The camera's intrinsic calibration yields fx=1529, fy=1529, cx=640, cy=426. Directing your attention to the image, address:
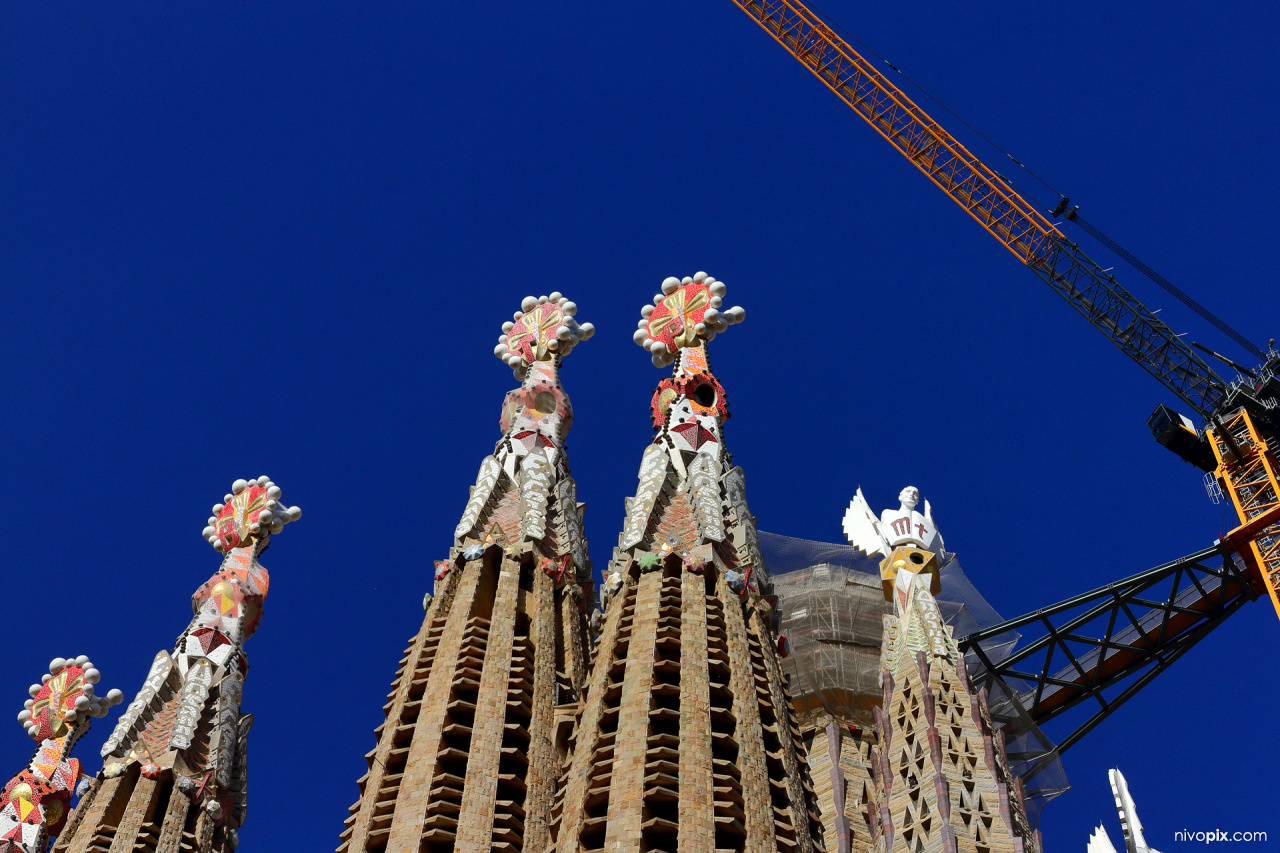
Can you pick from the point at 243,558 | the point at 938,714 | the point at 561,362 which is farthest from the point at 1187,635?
the point at 243,558

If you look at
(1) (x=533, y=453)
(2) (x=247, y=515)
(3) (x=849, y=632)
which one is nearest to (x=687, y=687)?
(1) (x=533, y=453)

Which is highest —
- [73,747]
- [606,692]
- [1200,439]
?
Answer: [1200,439]

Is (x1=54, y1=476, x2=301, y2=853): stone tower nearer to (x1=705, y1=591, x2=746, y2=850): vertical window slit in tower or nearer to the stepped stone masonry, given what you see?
(x1=705, y1=591, x2=746, y2=850): vertical window slit in tower

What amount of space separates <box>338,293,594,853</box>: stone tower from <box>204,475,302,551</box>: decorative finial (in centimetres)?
597

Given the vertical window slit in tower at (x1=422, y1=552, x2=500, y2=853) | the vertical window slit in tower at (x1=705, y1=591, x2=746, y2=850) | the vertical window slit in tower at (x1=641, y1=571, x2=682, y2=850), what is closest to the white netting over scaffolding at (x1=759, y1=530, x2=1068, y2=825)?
the vertical window slit in tower at (x1=422, y1=552, x2=500, y2=853)

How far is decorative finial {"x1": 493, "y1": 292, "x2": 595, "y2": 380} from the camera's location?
3409cm

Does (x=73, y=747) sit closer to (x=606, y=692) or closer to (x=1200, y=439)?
(x=606, y=692)

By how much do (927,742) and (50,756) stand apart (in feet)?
61.6

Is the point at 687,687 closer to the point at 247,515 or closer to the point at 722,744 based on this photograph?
the point at 722,744

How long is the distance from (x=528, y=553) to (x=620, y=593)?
3694mm

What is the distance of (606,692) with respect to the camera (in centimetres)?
A: 2222

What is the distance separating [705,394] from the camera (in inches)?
1177

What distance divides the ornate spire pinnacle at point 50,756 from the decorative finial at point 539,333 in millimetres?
11618

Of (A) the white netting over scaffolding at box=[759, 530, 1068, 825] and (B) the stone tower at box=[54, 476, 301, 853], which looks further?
(A) the white netting over scaffolding at box=[759, 530, 1068, 825]
